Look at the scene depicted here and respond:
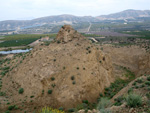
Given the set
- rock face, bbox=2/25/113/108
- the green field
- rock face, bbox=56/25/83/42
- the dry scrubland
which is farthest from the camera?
the green field

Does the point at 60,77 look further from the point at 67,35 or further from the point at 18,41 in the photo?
the point at 18,41

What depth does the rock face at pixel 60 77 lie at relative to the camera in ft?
49.2

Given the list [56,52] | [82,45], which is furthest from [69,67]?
[82,45]

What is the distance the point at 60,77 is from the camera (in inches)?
654

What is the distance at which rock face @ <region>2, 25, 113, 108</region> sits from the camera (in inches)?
591

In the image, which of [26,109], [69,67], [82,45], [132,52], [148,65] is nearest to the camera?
[26,109]

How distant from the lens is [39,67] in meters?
18.4

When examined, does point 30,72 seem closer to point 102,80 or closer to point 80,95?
point 80,95

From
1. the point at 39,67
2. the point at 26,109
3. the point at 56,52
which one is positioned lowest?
the point at 26,109

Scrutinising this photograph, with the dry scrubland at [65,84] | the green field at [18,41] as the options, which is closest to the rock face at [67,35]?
the dry scrubland at [65,84]

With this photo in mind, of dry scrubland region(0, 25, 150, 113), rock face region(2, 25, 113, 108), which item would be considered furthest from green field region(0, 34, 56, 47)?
rock face region(2, 25, 113, 108)

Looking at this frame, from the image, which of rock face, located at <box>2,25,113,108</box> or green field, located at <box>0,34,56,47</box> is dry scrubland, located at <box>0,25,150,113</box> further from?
green field, located at <box>0,34,56,47</box>

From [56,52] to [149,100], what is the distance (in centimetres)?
1502

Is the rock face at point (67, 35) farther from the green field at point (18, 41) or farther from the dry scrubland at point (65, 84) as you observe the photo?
the green field at point (18, 41)
